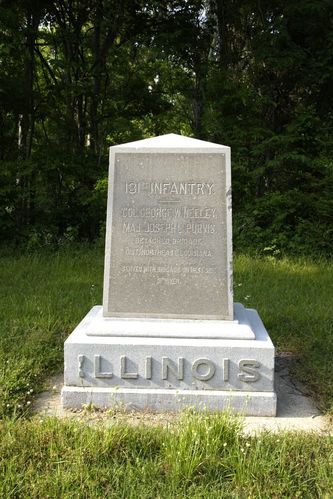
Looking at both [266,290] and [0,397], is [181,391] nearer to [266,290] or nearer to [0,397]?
[0,397]

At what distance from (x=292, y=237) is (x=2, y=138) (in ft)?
22.1

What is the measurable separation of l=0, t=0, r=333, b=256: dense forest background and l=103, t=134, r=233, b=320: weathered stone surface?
229 inches

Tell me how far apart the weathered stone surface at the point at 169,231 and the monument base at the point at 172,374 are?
1.15ft

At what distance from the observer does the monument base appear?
3.21 metres

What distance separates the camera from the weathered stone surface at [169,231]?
3.52 metres

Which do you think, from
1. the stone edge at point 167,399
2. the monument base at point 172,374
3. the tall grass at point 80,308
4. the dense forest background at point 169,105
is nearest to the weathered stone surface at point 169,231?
the monument base at point 172,374

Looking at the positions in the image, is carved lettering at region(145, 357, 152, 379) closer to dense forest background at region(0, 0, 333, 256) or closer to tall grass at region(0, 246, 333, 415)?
tall grass at region(0, 246, 333, 415)

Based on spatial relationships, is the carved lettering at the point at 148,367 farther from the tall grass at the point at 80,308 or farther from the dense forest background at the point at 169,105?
the dense forest background at the point at 169,105

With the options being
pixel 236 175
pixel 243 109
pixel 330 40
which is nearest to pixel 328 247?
pixel 236 175

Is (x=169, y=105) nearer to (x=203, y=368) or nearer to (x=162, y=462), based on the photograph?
(x=203, y=368)

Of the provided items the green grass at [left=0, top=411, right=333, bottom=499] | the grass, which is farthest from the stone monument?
the green grass at [left=0, top=411, right=333, bottom=499]

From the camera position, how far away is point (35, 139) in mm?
12562

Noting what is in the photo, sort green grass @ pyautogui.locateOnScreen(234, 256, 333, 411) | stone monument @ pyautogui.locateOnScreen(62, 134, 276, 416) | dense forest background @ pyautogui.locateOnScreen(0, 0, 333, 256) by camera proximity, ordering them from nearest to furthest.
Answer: stone monument @ pyautogui.locateOnScreen(62, 134, 276, 416)
green grass @ pyautogui.locateOnScreen(234, 256, 333, 411)
dense forest background @ pyautogui.locateOnScreen(0, 0, 333, 256)

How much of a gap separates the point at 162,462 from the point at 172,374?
814 millimetres
